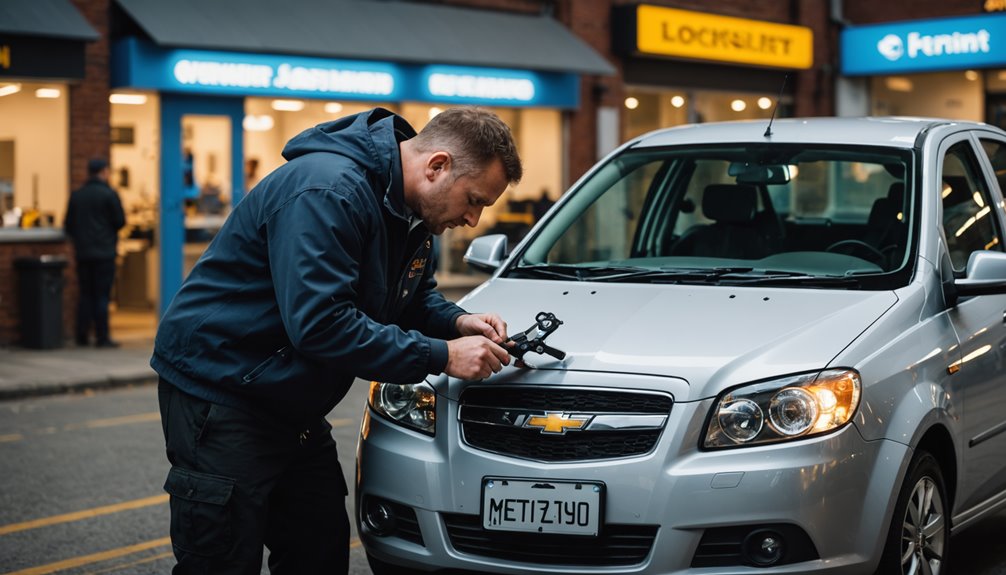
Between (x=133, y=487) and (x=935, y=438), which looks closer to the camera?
(x=935, y=438)

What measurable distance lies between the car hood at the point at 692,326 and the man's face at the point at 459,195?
55 centimetres

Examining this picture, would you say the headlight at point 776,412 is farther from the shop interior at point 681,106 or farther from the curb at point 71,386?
the shop interior at point 681,106

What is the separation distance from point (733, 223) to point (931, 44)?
20422 millimetres

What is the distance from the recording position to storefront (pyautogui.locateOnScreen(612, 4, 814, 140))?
2212cm

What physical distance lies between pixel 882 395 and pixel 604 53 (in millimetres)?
Result: 18198

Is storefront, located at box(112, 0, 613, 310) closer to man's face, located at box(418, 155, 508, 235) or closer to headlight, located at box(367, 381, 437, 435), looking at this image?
headlight, located at box(367, 381, 437, 435)

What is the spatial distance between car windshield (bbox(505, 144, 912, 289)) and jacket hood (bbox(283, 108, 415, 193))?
1382mm

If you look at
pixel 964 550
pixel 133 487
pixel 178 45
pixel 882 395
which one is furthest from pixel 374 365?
pixel 178 45

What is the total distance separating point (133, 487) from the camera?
7.55 m

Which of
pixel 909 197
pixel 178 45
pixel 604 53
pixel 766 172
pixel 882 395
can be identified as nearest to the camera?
pixel 882 395

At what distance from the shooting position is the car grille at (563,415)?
156 inches

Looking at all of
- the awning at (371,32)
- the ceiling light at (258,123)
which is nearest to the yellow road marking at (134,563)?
the awning at (371,32)

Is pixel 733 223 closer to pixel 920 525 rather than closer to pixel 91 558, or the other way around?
pixel 920 525

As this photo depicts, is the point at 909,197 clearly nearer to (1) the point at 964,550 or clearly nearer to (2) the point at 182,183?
(1) the point at 964,550
